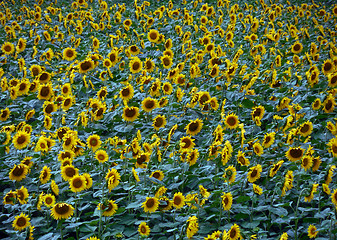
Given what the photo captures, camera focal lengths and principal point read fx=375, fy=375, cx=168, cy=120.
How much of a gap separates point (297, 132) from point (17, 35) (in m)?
7.64

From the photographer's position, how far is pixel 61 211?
2.95 meters

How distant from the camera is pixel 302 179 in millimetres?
3324

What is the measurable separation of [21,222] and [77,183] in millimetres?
580

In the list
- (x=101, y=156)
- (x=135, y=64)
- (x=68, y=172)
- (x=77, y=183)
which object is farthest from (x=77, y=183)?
(x=135, y=64)

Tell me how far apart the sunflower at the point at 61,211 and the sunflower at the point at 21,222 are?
31cm

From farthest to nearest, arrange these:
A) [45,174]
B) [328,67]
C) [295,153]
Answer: [328,67] → [45,174] → [295,153]

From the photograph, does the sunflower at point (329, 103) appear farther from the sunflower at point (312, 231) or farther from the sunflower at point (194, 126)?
the sunflower at point (312, 231)

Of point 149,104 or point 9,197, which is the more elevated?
point 149,104

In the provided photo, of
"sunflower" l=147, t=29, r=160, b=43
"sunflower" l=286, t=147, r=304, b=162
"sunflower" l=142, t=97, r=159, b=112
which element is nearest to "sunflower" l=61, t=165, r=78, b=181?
"sunflower" l=142, t=97, r=159, b=112

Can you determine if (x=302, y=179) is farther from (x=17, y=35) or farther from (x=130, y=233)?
(x=17, y=35)

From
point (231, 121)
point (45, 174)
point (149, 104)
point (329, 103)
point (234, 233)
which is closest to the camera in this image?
point (234, 233)

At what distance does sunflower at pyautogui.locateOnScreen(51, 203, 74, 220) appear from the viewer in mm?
2918

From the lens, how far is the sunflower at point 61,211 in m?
2.92

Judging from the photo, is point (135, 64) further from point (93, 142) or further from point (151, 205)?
point (151, 205)
